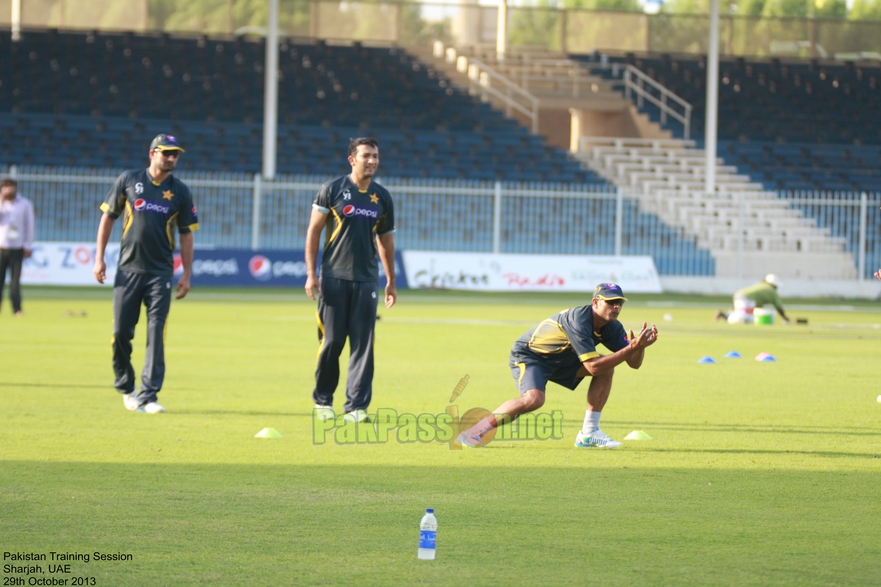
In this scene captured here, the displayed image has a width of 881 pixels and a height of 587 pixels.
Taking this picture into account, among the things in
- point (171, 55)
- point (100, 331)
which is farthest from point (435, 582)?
point (171, 55)

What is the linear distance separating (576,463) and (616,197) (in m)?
25.5

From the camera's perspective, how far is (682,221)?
33938mm

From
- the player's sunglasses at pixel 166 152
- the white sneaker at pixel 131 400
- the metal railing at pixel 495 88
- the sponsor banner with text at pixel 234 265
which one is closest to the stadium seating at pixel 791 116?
the metal railing at pixel 495 88

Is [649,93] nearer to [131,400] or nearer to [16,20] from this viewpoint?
[16,20]

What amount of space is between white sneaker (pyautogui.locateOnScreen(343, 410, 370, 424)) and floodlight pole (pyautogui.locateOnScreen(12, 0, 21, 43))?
3544 centimetres

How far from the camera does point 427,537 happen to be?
4.77m

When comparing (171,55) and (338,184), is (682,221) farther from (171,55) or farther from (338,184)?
(338,184)

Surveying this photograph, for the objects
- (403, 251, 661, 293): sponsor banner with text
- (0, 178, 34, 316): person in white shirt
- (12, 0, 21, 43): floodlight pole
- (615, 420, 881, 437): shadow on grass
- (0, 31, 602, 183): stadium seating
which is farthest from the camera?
(12, 0, 21, 43): floodlight pole

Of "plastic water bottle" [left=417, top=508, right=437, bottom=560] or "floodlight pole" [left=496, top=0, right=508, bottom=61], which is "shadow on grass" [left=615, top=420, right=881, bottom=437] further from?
"floodlight pole" [left=496, top=0, right=508, bottom=61]

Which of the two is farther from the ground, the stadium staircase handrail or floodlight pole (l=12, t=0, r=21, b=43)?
floodlight pole (l=12, t=0, r=21, b=43)

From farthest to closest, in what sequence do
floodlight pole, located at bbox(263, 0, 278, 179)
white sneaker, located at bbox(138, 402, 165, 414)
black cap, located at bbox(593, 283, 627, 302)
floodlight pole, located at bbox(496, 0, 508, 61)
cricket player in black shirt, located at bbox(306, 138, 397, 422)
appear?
1. floodlight pole, located at bbox(496, 0, 508, 61)
2. floodlight pole, located at bbox(263, 0, 278, 179)
3. white sneaker, located at bbox(138, 402, 165, 414)
4. cricket player in black shirt, located at bbox(306, 138, 397, 422)
5. black cap, located at bbox(593, 283, 627, 302)

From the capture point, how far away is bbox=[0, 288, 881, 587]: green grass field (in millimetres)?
4879

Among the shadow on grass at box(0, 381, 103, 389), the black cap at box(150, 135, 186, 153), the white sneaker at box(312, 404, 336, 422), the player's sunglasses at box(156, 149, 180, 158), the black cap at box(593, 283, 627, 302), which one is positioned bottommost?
the shadow on grass at box(0, 381, 103, 389)

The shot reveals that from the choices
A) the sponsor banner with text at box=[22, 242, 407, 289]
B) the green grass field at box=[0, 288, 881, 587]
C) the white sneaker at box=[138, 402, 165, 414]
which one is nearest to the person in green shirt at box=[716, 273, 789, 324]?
the green grass field at box=[0, 288, 881, 587]
